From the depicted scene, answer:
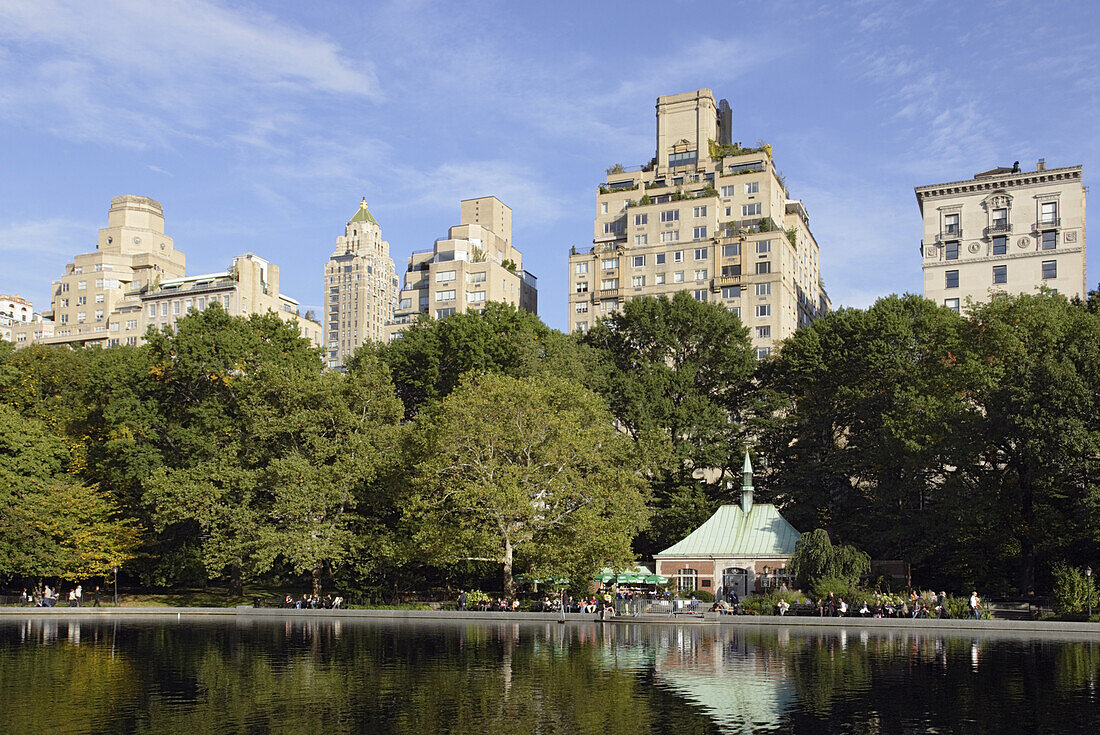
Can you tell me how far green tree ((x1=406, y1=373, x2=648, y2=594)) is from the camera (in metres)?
64.2

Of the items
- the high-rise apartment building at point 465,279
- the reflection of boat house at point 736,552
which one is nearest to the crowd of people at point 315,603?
the reflection of boat house at point 736,552

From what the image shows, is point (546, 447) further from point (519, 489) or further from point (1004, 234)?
point (1004, 234)

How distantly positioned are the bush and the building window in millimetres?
72563

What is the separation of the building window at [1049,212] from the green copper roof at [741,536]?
62.1 meters

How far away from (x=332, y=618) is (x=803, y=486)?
3481 cm

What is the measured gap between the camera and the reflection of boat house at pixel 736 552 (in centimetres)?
7406

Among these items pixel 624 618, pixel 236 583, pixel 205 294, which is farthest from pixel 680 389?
pixel 205 294

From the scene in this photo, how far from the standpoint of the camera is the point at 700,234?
461ft

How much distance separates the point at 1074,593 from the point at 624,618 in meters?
23.2

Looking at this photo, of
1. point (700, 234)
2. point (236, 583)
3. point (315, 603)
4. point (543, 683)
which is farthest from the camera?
point (700, 234)

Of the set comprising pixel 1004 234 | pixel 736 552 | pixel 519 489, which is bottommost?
pixel 736 552

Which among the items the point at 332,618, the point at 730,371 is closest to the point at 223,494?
the point at 332,618

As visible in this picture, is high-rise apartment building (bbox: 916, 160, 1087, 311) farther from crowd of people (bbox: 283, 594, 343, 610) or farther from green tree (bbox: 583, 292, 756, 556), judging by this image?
crowd of people (bbox: 283, 594, 343, 610)

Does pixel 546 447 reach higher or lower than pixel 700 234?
lower
